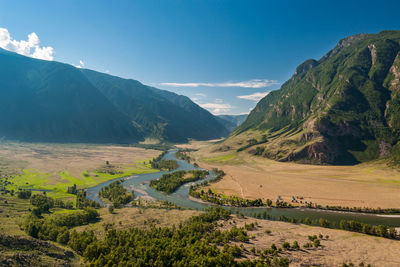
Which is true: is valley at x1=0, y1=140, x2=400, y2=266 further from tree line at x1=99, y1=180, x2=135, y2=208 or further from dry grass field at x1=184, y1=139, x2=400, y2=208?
Answer: dry grass field at x1=184, y1=139, x2=400, y2=208

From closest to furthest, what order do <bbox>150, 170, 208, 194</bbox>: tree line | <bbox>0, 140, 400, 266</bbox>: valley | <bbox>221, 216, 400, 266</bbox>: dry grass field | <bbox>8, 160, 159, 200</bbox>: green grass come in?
<bbox>221, 216, 400, 266</bbox>: dry grass field, <bbox>0, 140, 400, 266</bbox>: valley, <bbox>8, 160, 159, 200</bbox>: green grass, <bbox>150, 170, 208, 194</bbox>: tree line

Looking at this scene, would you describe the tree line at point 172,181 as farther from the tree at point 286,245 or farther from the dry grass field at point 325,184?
the tree at point 286,245

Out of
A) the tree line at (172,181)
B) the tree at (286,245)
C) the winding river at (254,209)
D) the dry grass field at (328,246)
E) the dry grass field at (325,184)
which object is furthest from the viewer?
the tree line at (172,181)

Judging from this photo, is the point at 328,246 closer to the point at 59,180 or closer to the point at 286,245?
the point at 286,245

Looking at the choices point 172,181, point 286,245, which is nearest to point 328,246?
point 286,245

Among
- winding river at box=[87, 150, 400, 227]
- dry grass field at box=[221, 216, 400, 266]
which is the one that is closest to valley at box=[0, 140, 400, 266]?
dry grass field at box=[221, 216, 400, 266]

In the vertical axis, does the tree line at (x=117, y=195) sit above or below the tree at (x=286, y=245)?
below

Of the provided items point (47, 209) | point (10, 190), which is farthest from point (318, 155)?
point (10, 190)

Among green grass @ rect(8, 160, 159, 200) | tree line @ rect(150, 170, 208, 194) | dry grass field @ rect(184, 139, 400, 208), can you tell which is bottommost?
green grass @ rect(8, 160, 159, 200)

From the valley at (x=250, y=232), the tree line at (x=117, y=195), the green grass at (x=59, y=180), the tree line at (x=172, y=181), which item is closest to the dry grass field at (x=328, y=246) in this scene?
the valley at (x=250, y=232)
